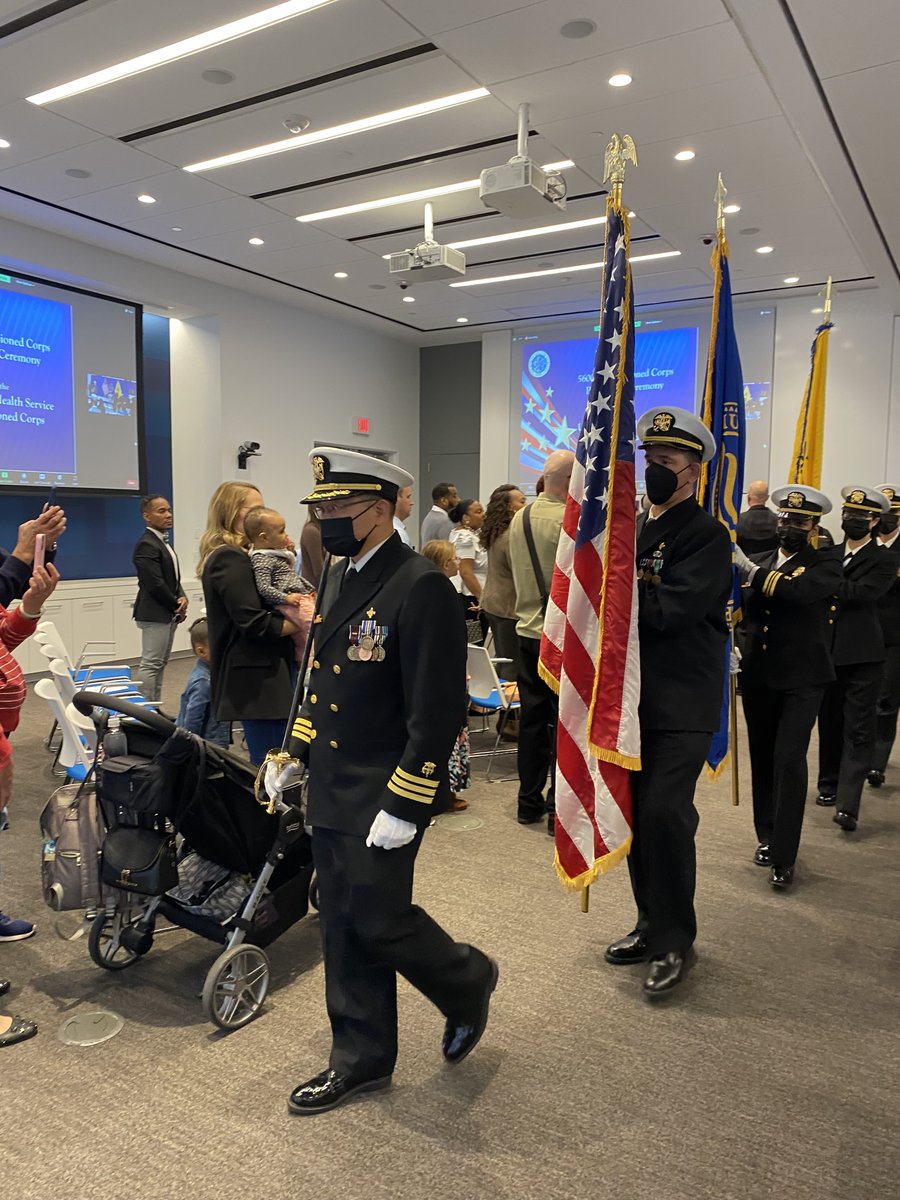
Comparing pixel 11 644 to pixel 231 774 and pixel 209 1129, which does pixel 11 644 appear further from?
pixel 209 1129

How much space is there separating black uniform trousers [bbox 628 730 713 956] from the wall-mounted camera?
7957 millimetres

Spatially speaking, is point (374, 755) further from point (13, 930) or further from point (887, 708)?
point (887, 708)

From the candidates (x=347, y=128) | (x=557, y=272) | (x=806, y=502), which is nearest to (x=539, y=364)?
(x=557, y=272)

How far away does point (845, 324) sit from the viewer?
9602 mm

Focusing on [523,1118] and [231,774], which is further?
[231,774]

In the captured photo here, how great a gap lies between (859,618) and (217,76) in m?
4.73

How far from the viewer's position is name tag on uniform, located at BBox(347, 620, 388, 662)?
6.63 feet

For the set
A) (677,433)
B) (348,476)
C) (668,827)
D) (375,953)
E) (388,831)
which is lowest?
(375,953)

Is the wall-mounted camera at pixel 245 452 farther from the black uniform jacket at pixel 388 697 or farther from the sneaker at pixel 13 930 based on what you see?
the black uniform jacket at pixel 388 697

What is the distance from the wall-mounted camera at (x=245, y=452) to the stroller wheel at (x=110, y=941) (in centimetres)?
763

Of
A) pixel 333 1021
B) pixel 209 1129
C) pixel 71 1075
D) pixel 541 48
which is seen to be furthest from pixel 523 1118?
pixel 541 48

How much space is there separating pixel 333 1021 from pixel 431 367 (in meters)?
11.6

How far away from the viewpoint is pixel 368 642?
2.03 m

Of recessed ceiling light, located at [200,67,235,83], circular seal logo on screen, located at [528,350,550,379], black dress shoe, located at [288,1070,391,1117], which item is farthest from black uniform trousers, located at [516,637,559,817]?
circular seal logo on screen, located at [528,350,550,379]
